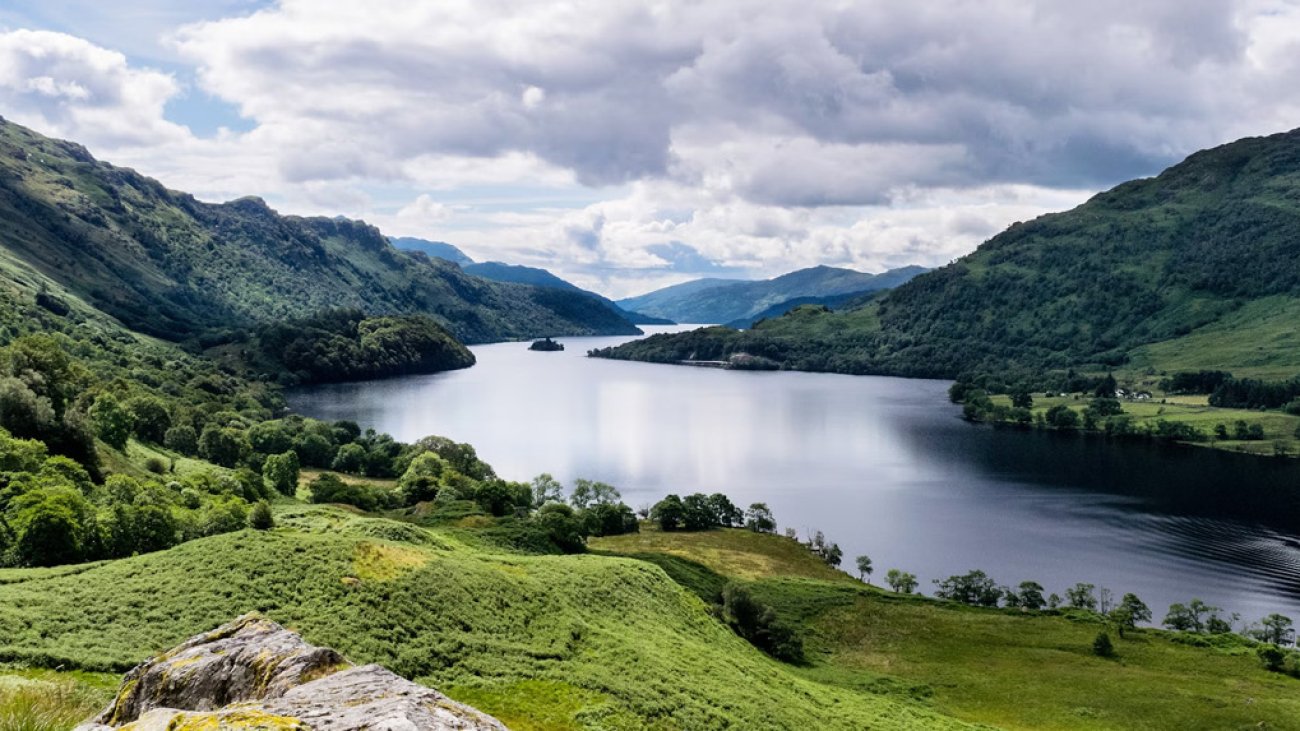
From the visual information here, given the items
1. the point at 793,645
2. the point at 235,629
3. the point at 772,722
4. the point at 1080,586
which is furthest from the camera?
the point at 1080,586

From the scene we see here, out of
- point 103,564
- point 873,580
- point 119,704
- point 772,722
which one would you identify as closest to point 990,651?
point 873,580

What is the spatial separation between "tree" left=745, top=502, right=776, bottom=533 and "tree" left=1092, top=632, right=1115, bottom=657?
53.1 meters

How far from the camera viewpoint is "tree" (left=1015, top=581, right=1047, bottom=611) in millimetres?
Result: 86812

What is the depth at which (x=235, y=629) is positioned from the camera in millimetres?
15391

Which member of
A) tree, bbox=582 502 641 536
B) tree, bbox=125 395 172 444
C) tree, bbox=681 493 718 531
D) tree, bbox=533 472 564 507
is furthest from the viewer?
tree, bbox=533 472 564 507

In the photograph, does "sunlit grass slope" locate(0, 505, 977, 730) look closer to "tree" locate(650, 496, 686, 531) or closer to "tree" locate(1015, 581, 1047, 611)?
"tree" locate(1015, 581, 1047, 611)

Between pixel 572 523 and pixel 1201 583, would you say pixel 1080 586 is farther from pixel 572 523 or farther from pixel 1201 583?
pixel 572 523

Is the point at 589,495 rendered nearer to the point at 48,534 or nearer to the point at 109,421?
the point at 109,421

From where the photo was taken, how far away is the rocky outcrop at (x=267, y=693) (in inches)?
384

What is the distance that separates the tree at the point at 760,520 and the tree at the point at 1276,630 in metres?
59.0

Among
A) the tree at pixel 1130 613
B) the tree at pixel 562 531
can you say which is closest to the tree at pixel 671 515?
the tree at pixel 562 531

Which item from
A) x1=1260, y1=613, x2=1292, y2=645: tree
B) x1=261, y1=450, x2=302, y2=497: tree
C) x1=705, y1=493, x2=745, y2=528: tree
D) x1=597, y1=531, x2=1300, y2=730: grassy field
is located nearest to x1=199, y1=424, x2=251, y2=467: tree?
x1=261, y1=450, x2=302, y2=497: tree

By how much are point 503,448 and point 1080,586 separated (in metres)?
113

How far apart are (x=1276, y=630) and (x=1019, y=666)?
1272 inches
